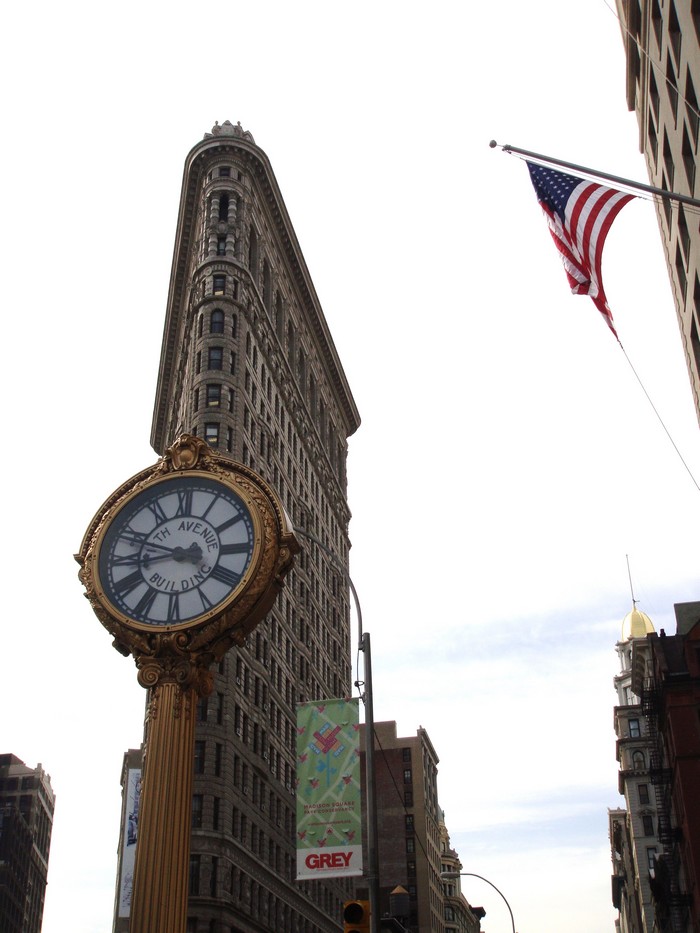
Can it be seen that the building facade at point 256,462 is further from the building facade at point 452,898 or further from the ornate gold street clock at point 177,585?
the building facade at point 452,898

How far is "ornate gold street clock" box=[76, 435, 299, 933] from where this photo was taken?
9.56 meters

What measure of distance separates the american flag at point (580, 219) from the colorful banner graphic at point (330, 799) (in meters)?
8.34

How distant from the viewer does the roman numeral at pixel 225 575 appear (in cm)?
1042

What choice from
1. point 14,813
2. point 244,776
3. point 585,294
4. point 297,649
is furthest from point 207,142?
point 14,813

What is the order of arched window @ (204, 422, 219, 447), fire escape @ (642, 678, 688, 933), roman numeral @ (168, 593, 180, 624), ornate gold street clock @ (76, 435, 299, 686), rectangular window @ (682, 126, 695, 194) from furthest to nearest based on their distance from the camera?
1. arched window @ (204, 422, 219, 447)
2. fire escape @ (642, 678, 688, 933)
3. rectangular window @ (682, 126, 695, 194)
4. roman numeral @ (168, 593, 180, 624)
5. ornate gold street clock @ (76, 435, 299, 686)

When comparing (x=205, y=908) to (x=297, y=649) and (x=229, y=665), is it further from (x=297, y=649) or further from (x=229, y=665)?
(x=297, y=649)

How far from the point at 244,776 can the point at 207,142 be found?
5041 cm

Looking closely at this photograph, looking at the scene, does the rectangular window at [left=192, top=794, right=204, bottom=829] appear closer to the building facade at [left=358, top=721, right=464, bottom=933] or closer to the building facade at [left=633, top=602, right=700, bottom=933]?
the building facade at [left=633, top=602, right=700, bottom=933]

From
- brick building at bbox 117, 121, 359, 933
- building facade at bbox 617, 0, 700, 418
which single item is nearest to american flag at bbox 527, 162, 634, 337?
building facade at bbox 617, 0, 700, 418

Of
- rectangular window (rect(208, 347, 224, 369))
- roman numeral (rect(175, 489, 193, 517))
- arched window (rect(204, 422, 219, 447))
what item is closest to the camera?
roman numeral (rect(175, 489, 193, 517))

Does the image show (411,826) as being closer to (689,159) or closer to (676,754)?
(676,754)

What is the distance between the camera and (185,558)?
10.7 meters

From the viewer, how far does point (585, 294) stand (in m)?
17.6

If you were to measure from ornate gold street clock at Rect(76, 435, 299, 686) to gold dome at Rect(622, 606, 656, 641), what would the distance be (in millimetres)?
155641
